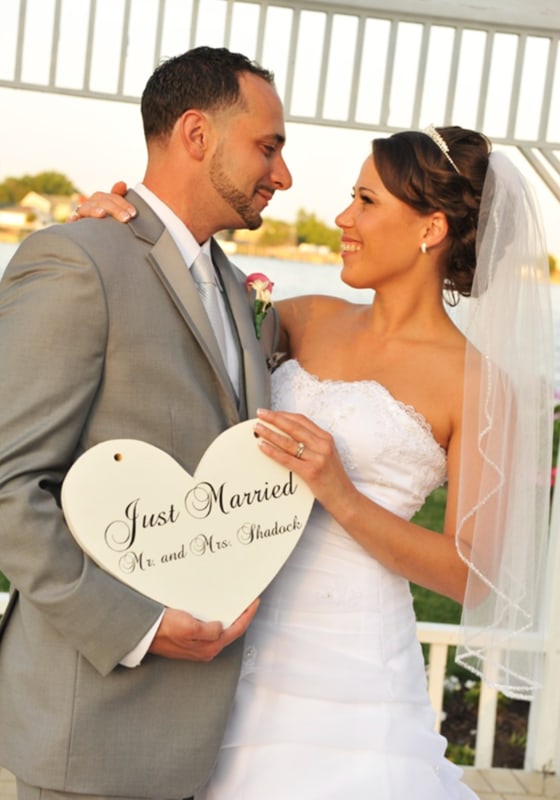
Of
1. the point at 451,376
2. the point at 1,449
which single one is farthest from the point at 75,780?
the point at 451,376

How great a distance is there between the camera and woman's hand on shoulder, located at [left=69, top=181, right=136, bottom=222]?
8.16 ft

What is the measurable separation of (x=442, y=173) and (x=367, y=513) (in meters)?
0.95

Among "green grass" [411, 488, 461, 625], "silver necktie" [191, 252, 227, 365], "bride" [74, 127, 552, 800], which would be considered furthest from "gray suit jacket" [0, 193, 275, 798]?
"green grass" [411, 488, 461, 625]

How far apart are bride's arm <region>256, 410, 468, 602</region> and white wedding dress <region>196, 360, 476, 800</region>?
0.10 metres

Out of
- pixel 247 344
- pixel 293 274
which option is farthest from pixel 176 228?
pixel 293 274

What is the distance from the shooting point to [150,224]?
2516 mm

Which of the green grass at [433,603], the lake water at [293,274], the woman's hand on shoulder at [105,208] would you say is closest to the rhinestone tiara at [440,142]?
the woman's hand on shoulder at [105,208]

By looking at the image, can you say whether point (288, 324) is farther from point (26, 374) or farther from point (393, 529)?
point (26, 374)

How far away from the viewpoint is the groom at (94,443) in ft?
7.27

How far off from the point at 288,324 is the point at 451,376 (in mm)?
564

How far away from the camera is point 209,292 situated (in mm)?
2609

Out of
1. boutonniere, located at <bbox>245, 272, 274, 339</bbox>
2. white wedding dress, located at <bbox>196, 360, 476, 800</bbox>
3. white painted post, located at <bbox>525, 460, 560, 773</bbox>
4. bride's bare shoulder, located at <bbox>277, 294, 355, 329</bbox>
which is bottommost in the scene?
white painted post, located at <bbox>525, 460, 560, 773</bbox>

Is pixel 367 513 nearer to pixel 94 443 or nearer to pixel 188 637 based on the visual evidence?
pixel 188 637

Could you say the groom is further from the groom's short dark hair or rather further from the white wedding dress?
the white wedding dress
